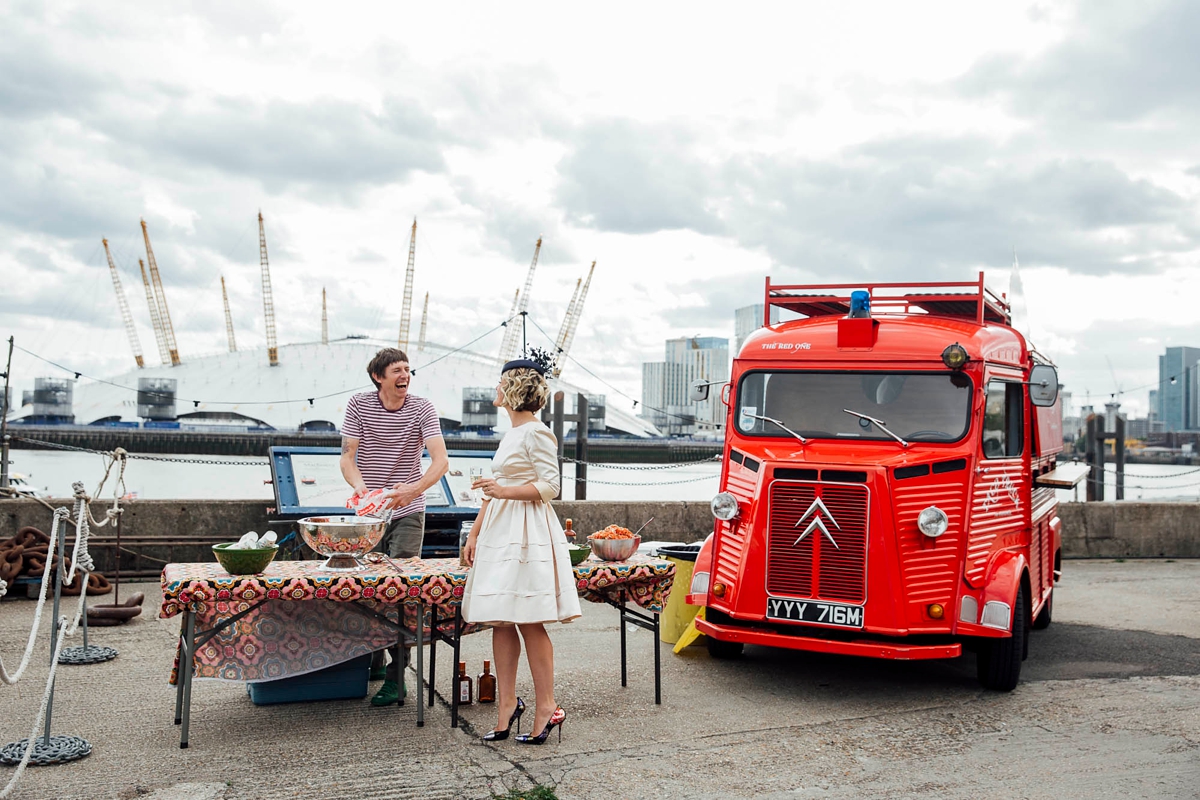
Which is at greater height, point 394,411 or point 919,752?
point 394,411

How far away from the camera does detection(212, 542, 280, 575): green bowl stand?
5.35m

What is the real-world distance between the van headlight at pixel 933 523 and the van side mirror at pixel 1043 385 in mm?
1211

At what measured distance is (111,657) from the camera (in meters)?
7.46

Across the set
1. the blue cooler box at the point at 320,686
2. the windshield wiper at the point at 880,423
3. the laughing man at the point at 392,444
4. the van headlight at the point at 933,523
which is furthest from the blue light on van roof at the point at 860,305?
the blue cooler box at the point at 320,686

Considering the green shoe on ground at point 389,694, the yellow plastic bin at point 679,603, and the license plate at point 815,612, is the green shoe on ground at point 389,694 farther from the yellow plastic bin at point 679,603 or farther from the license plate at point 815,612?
the yellow plastic bin at point 679,603

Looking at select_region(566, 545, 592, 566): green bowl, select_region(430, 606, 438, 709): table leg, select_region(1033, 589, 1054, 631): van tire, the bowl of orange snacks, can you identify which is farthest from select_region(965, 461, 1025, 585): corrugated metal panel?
select_region(430, 606, 438, 709): table leg

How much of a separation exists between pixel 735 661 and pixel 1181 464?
11284 cm

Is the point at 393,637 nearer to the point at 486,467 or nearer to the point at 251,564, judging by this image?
the point at 251,564

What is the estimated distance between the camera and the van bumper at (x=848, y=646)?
638 centimetres

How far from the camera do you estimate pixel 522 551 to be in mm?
5258

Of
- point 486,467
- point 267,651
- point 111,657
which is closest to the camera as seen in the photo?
point 267,651

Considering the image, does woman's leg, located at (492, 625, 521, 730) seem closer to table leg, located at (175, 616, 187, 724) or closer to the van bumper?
table leg, located at (175, 616, 187, 724)

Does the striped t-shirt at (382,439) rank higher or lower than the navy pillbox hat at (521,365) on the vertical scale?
lower

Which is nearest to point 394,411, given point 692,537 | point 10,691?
point 10,691
